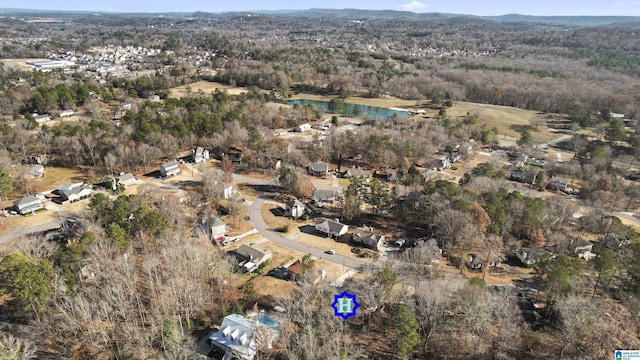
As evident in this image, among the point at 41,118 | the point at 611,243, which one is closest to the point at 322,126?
the point at 611,243

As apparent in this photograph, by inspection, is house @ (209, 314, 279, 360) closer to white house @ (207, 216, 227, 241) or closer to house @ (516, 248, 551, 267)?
white house @ (207, 216, 227, 241)

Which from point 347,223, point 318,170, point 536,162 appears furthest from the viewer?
point 536,162

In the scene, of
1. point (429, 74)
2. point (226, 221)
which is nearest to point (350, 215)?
point (226, 221)

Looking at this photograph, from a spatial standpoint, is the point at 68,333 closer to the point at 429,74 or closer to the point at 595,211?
the point at 595,211

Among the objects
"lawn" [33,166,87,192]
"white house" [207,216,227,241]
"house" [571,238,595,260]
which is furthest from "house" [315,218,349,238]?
"lawn" [33,166,87,192]

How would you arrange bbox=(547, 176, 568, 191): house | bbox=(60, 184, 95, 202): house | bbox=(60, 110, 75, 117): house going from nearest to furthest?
bbox=(60, 184, 95, 202): house < bbox=(547, 176, 568, 191): house < bbox=(60, 110, 75, 117): house

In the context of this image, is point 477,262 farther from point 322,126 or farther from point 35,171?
point 35,171

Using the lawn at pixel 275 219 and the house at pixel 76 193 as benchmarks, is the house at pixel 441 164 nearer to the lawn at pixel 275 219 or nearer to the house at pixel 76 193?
the lawn at pixel 275 219

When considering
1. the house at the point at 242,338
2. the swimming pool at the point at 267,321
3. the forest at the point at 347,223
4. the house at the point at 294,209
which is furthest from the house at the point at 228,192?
the house at the point at 242,338
